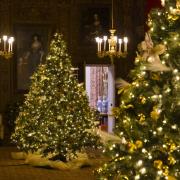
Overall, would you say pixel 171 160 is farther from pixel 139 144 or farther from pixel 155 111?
pixel 155 111

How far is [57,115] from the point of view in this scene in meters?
11.4

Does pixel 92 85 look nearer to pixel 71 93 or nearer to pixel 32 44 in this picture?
pixel 32 44

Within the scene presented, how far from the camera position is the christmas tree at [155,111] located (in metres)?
4.50

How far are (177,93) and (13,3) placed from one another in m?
13.1

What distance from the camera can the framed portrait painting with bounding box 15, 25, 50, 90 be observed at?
16.9 meters

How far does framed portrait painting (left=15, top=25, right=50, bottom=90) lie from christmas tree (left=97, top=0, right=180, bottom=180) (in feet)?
39.6

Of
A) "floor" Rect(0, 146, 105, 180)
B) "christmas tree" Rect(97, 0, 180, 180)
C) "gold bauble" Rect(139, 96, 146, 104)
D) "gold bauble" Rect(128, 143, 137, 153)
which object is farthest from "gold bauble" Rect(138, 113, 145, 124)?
"floor" Rect(0, 146, 105, 180)

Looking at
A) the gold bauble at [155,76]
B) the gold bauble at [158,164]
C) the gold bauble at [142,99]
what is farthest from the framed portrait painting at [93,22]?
the gold bauble at [158,164]

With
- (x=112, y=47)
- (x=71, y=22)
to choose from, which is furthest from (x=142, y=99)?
(x=71, y=22)

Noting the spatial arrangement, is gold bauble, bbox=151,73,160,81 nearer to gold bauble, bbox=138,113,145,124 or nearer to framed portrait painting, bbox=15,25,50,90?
gold bauble, bbox=138,113,145,124

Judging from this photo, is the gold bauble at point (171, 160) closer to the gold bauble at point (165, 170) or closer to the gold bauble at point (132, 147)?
the gold bauble at point (165, 170)

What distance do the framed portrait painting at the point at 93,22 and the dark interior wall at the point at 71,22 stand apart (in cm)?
3

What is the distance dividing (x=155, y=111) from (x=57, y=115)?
6.76 metres

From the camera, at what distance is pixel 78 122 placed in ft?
37.3
